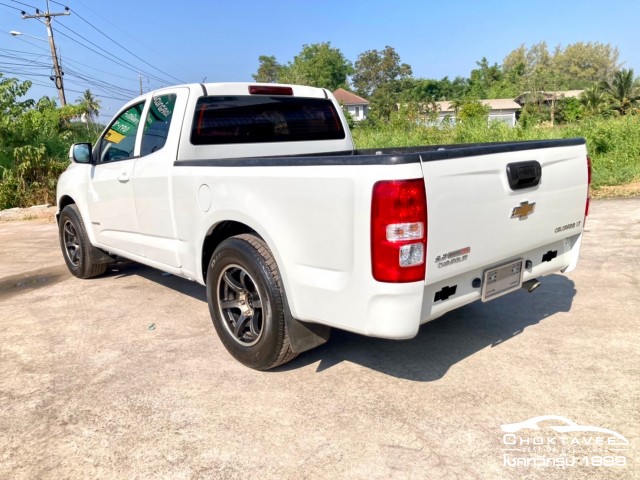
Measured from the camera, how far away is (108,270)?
6438mm

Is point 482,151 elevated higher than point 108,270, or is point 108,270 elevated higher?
point 482,151

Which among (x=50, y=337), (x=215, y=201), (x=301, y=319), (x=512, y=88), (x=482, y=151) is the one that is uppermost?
(x=512, y=88)

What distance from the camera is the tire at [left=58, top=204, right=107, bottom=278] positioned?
576cm

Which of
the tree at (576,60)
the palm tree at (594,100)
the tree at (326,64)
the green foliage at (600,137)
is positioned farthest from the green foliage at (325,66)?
the green foliage at (600,137)

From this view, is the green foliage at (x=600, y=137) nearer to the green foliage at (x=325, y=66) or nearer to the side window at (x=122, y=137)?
the side window at (x=122, y=137)

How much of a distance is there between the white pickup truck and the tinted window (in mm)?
12

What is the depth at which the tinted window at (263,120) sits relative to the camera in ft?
13.8

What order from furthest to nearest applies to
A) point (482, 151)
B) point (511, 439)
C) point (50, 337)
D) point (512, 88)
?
point (512, 88) → point (50, 337) → point (482, 151) → point (511, 439)

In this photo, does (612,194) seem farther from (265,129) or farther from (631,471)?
(631,471)

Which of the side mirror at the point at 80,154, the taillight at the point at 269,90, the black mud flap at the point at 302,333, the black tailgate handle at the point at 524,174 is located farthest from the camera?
the side mirror at the point at 80,154

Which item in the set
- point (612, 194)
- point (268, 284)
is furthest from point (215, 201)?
point (612, 194)

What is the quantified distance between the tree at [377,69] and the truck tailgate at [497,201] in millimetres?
106802

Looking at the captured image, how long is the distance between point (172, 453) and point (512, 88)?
81702 mm

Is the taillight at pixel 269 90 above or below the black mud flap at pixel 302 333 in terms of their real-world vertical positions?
above
